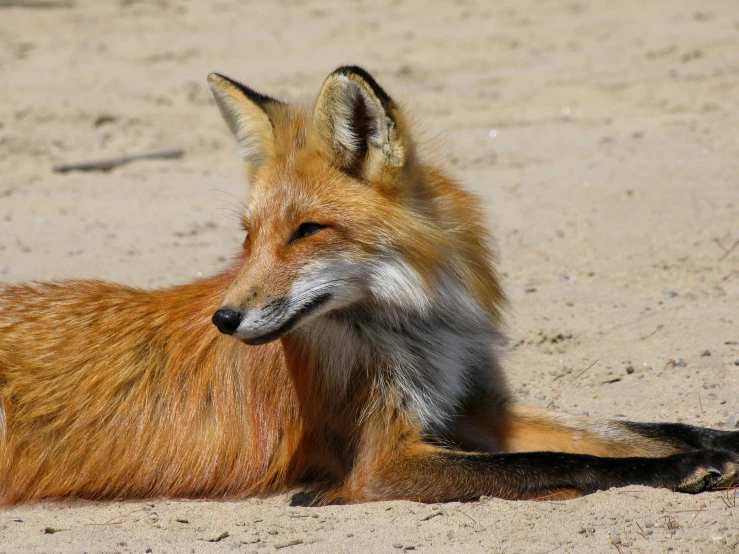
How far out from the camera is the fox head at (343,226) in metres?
4.44

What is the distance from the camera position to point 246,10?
15547 mm

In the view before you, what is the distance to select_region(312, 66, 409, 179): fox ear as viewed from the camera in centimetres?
450

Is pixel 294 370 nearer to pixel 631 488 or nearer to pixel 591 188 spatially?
pixel 631 488

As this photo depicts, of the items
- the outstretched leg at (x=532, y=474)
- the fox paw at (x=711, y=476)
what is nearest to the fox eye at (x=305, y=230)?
the outstretched leg at (x=532, y=474)

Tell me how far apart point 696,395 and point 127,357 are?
3368 millimetres

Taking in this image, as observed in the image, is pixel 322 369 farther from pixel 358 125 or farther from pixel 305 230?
pixel 358 125

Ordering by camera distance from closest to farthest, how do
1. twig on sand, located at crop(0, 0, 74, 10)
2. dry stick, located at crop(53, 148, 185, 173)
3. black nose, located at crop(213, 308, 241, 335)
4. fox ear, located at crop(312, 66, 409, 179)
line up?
black nose, located at crop(213, 308, 241, 335) < fox ear, located at crop(312, 66, 409, 179) < dry stick, located at crop(53, 148, 185, 173) < twig on sand, located at crop(0, 0, 74, 10)

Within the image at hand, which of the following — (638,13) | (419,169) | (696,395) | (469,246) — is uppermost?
(638,13)

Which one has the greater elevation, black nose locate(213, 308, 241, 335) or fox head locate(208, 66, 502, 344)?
fox head locate(208, 66, 502, 344)

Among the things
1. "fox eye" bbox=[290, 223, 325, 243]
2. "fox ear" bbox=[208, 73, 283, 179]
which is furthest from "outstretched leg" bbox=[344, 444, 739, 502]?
"fox ear" bbox=[208, 73, 283, 179]

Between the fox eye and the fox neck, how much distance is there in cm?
48

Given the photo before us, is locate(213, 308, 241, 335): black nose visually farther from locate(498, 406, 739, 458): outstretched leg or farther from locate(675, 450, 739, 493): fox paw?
locate(675, 450, 739, 493): fox paw

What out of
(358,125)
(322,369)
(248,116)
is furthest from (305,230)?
(248,116)

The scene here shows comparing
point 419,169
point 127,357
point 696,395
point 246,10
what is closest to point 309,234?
point 419,169
